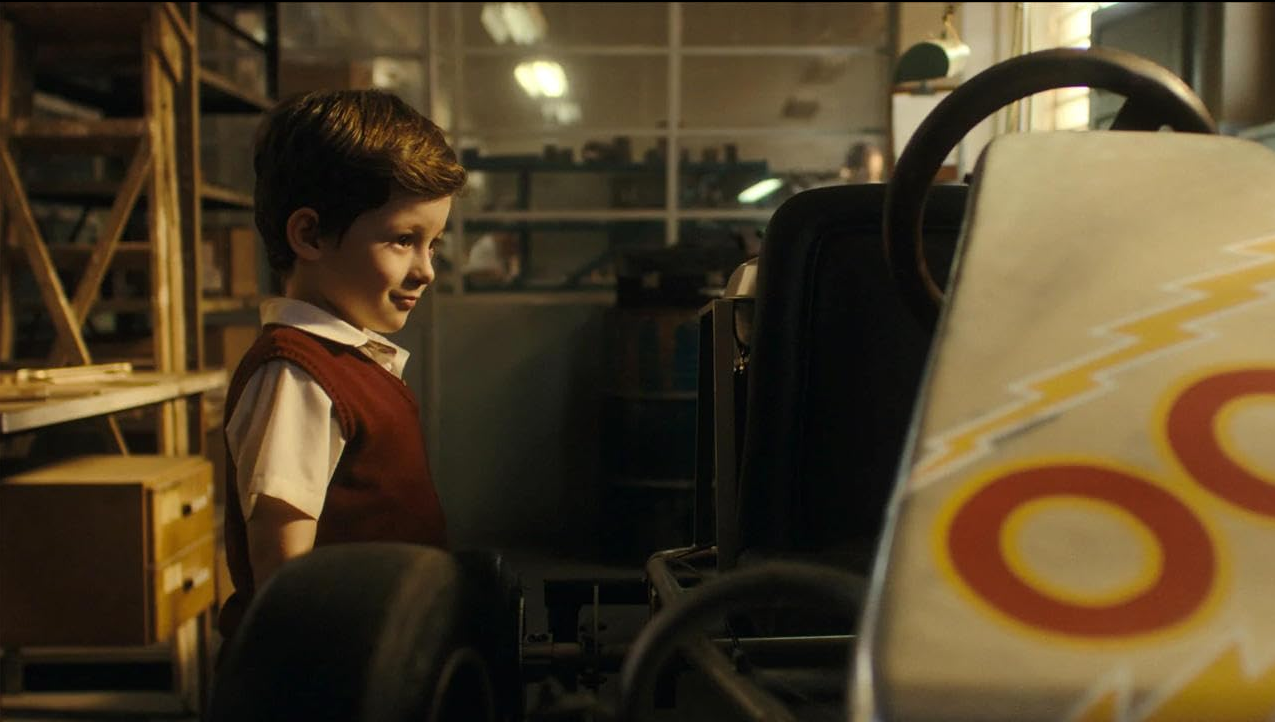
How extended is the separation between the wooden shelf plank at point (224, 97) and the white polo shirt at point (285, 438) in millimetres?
2125

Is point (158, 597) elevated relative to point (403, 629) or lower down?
lower down

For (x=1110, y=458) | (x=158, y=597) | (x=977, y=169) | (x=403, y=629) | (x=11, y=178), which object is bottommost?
(x=158, y=597)

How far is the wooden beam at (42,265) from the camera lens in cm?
239

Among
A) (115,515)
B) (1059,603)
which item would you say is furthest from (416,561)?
(115,515)

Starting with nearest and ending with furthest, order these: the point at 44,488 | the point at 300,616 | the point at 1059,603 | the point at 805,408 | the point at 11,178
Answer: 1. the point at 1059,603
2. the point at 300,616
3. the point at 805,408
4. the point at 44,488
5. the point at 11,178

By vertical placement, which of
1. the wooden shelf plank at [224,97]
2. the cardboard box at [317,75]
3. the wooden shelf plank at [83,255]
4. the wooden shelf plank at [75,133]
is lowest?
the wooden shelf plank at [83,255]

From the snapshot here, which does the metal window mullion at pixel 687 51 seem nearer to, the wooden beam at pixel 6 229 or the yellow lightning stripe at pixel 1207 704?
the wooden beam at pixel 6 229

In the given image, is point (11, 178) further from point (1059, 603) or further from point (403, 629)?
point (1059, 603)

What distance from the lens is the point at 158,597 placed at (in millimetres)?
1948

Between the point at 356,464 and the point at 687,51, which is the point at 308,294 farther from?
the point at 687,51

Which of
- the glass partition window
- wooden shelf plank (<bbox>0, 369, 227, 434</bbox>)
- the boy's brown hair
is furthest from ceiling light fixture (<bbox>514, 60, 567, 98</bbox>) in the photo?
the boy's brown hair

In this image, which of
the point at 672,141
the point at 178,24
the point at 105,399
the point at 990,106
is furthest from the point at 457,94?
the point at 990,106

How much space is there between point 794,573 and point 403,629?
24 centimetres

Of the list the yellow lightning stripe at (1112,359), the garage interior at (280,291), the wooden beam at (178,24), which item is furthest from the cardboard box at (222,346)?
the yellow lightning stripe at (1112,359)
